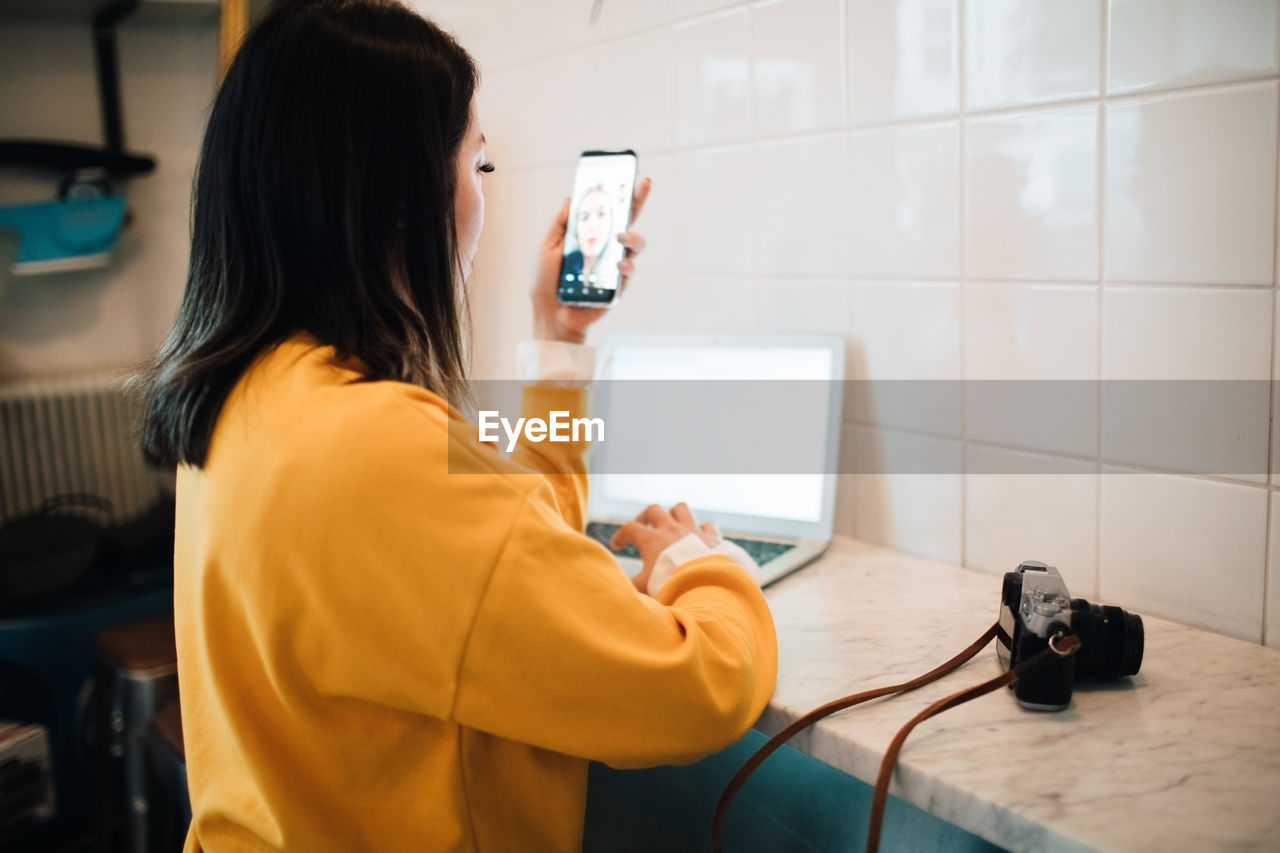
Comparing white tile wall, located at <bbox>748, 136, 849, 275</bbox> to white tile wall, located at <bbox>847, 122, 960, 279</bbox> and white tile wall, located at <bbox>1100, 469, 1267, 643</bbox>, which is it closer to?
white tile wall, located at <bbox>847, 122, 960, 279</bbox>

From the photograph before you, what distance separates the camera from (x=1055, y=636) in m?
0.70

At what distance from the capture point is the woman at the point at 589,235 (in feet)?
3.59

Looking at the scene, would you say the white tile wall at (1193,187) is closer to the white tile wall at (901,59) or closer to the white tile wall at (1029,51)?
the white tile wall at (1029,51)

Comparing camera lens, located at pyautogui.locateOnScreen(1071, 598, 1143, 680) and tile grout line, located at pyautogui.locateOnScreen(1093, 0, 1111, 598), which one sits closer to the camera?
camera lens, located at pyautogui.locateOnScreen(1071, 598, 1143, 680)

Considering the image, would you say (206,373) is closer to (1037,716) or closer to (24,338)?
(1037,716)

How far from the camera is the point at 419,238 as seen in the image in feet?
2.22

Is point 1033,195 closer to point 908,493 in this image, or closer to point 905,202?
point 905,202

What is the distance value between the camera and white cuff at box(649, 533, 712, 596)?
26cm

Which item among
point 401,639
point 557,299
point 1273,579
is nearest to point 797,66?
point 557,299

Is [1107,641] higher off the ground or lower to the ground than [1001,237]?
lower

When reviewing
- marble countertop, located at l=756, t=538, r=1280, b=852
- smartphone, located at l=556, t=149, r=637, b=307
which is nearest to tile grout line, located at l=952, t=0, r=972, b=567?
marble countertop, located at l=756, t=538, r=1280, b=852

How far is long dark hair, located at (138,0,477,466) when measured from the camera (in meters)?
0.63

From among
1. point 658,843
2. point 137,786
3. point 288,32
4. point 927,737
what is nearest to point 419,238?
point 288,32

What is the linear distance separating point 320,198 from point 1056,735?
640mm
